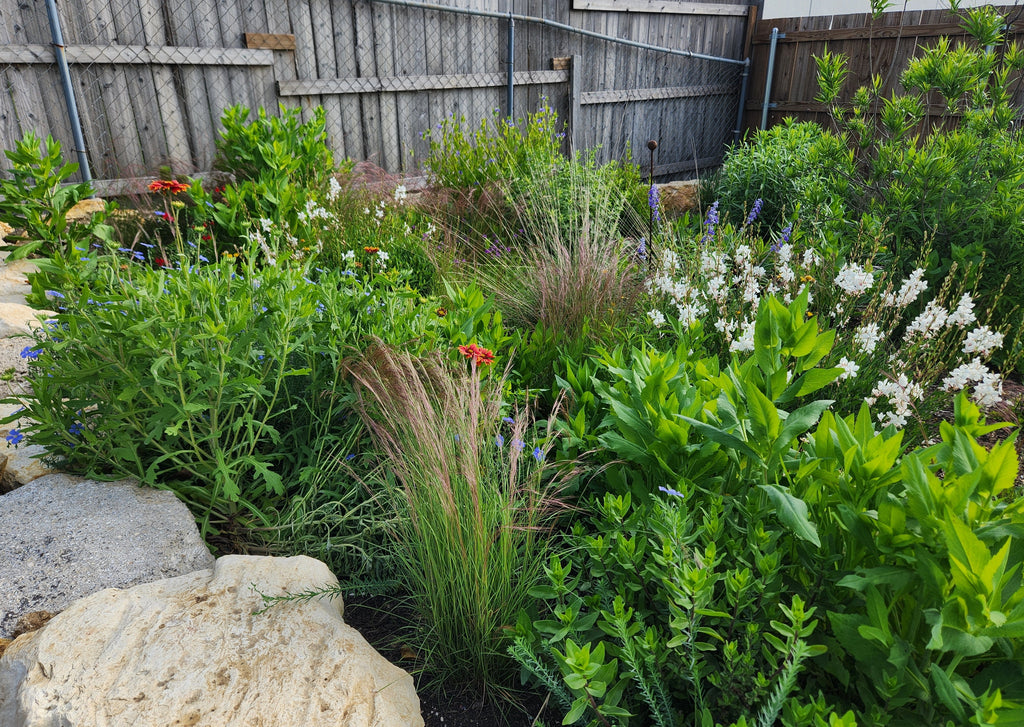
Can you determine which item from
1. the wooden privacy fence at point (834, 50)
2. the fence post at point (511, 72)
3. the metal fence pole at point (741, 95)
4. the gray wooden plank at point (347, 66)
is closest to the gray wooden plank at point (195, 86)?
the gray wooden plank at point (347, 66)

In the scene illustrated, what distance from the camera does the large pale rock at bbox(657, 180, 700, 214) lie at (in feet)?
22.7

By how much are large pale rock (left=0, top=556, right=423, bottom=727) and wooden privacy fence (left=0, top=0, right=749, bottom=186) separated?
427 cm

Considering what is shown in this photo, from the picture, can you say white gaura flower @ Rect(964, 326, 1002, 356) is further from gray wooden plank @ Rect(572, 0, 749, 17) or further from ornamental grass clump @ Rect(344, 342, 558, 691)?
gray wooden plank @ Rect(572, 0, 749, 17)

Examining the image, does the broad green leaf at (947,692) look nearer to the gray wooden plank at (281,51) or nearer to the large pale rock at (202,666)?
the large pale rock at (202,666)

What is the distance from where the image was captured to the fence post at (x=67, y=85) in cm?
447

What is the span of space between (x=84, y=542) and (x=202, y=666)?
29.4 inches

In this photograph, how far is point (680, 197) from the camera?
23.1ft

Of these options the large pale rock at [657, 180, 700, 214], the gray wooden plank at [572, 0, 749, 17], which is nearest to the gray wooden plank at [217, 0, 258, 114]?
the gray wooden plank at [572, 0, 749, 17]

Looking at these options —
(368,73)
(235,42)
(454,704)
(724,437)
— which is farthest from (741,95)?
(454,704)

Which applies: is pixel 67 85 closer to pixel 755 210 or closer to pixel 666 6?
pixel 755 210

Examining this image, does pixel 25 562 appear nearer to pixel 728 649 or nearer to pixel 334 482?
pixel 334 482

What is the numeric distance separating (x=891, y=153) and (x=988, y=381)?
2.14 metres

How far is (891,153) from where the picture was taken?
3.69m

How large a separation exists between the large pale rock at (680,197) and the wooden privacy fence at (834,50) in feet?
7.11
